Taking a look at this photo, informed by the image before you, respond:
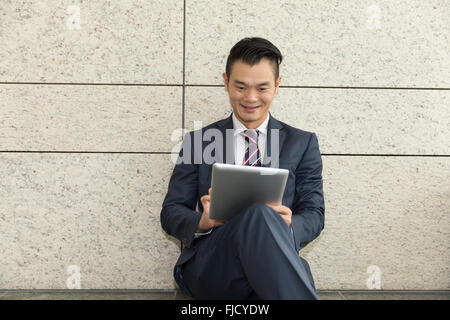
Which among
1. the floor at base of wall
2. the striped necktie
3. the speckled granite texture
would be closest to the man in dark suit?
the striped necktie

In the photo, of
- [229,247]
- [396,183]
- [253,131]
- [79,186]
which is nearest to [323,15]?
[253,131]

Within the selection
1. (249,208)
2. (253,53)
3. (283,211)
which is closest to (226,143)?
(253,53)

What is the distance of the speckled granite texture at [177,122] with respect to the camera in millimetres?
2350

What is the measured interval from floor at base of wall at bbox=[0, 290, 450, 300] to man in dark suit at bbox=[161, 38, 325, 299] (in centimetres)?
75

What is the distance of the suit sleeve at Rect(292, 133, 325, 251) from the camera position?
5.67ft

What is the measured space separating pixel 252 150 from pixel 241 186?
0.60 meters

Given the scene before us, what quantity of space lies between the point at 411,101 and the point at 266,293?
185 cm

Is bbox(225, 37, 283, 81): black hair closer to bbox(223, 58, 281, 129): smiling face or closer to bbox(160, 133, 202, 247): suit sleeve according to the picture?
bbox(223, 58, 281, 129): smiling face

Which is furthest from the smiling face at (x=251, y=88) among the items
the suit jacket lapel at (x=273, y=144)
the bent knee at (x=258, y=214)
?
the bent knee at (x=258, y=214)

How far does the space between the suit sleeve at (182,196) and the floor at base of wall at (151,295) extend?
0.69 metres

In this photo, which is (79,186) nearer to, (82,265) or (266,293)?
(82,265)

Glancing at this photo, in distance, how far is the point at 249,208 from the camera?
A: 1321 millimetres

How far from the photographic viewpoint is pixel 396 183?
2428 mm

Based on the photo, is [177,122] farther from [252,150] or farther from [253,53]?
[253,53]
